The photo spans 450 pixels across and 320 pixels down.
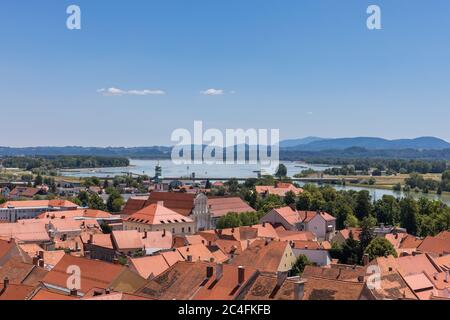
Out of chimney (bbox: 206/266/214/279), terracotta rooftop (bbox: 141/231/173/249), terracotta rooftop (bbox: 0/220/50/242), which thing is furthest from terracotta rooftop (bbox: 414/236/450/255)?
terracotta rooftop (bbox: 0/220/50/242)

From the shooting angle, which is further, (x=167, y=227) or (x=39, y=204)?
(x=39, y=204)

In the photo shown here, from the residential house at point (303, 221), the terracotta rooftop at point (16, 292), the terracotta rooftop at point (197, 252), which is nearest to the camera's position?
the terracotta rooftop at point (16, 292)

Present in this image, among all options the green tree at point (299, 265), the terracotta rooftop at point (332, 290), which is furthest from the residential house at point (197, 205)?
the terracotta rooftop at point (332, 290)

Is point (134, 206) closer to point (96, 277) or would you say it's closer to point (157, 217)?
point (157, 217)

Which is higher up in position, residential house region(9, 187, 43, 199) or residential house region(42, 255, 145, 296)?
residential house region(42, 255, 145, 296)

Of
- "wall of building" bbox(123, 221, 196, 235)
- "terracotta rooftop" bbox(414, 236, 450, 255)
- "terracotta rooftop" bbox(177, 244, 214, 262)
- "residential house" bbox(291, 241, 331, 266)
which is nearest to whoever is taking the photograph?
"terracotta rooftop" bbox(177, 244, 214, 262)

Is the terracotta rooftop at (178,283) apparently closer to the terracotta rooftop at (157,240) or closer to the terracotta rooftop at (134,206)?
the terracotta rooftop at (157,240)

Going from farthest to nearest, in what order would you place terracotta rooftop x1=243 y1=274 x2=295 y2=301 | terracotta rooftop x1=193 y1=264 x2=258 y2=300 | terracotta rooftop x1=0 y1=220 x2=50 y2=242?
terracotta rooftop x1=0 y1=220 x2=50 y2=242, terracotta rooftop x1=193 y1=264 x2=258 y2=300, terracotta rooftop x1=243 y1=274 x2=295 y2=301

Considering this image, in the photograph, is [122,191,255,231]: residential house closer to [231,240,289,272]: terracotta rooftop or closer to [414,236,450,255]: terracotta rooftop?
[414,236,450,255]: terracotta rooftop

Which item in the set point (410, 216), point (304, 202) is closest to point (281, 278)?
point (410, 216)

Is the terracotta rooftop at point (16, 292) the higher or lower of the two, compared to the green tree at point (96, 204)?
higher

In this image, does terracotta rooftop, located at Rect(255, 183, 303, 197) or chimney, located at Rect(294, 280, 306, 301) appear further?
terracotta rooftop, located at Rect(255, 183, 303, 197)
